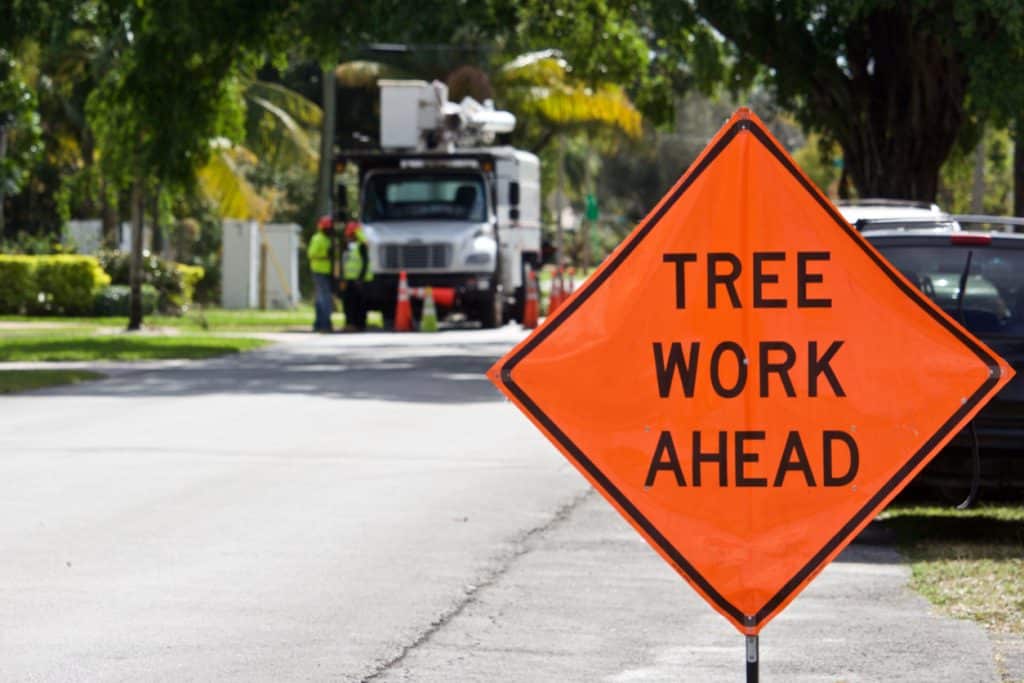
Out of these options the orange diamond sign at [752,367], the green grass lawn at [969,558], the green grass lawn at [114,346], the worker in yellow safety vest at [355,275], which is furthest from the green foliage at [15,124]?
the orange diamond sign at [752,367]

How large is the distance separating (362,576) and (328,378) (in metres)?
14.6

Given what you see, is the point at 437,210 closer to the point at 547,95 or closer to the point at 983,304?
→ the point at 547,95

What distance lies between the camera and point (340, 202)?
126 ft

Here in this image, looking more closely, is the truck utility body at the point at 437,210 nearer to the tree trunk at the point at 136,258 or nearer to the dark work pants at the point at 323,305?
the dark work pants at the point at 323,305

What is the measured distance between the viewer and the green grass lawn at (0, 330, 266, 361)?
92.4ft

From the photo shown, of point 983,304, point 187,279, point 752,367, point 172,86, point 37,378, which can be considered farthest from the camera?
point 187,279

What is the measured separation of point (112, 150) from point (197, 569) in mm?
23778

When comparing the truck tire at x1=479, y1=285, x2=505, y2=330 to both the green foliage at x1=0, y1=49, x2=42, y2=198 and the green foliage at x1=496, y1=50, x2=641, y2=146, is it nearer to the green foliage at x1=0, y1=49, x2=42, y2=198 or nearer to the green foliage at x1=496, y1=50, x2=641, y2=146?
the green foliage at x1=0, y1=49, x2=42, y2=198

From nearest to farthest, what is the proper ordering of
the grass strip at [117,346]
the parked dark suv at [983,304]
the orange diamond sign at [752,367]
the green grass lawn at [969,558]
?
the orange diamond sign at [752,367] → the green grass lawn at [969,558] → the parked dark suv at [983,304] → the grass strip at [117,346]

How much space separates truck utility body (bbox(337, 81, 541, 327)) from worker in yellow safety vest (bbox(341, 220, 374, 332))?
0.75ft

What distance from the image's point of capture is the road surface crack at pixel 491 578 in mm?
8508

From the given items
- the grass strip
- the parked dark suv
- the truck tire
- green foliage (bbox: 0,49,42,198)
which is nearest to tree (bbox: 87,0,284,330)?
green foliage (bbox: 0,49,42,198)

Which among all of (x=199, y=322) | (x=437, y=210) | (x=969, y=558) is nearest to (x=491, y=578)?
(x=969, y=558)

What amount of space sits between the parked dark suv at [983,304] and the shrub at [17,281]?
104ft
